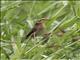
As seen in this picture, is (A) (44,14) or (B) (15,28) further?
(A) (44,14)

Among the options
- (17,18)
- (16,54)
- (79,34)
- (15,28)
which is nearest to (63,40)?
(79,34)

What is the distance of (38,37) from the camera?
1.83 metres

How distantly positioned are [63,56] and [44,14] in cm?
73

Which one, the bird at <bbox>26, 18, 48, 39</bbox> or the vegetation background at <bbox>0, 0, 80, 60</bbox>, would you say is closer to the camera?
the vegetation background at <bbox>0, 0, 80, 60</bbox>

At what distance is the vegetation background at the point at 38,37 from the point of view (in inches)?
64.7

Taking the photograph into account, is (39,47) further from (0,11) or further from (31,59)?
(0,11)

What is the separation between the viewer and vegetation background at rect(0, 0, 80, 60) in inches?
64.7

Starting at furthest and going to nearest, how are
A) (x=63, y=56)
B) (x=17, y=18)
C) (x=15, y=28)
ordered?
(x=17, y=18), (x=15, y=28), (x=63, y=56)

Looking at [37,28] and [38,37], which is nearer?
[38,37]

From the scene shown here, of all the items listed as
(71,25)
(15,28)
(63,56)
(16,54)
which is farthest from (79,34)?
(15,28)

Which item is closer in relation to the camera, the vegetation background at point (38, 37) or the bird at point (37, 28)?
the vegetation background at point (38, 37)

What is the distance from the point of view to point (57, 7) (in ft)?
7.47

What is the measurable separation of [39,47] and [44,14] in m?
0.65

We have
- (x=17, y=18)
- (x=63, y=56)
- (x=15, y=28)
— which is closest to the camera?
(x=63, y=56)
